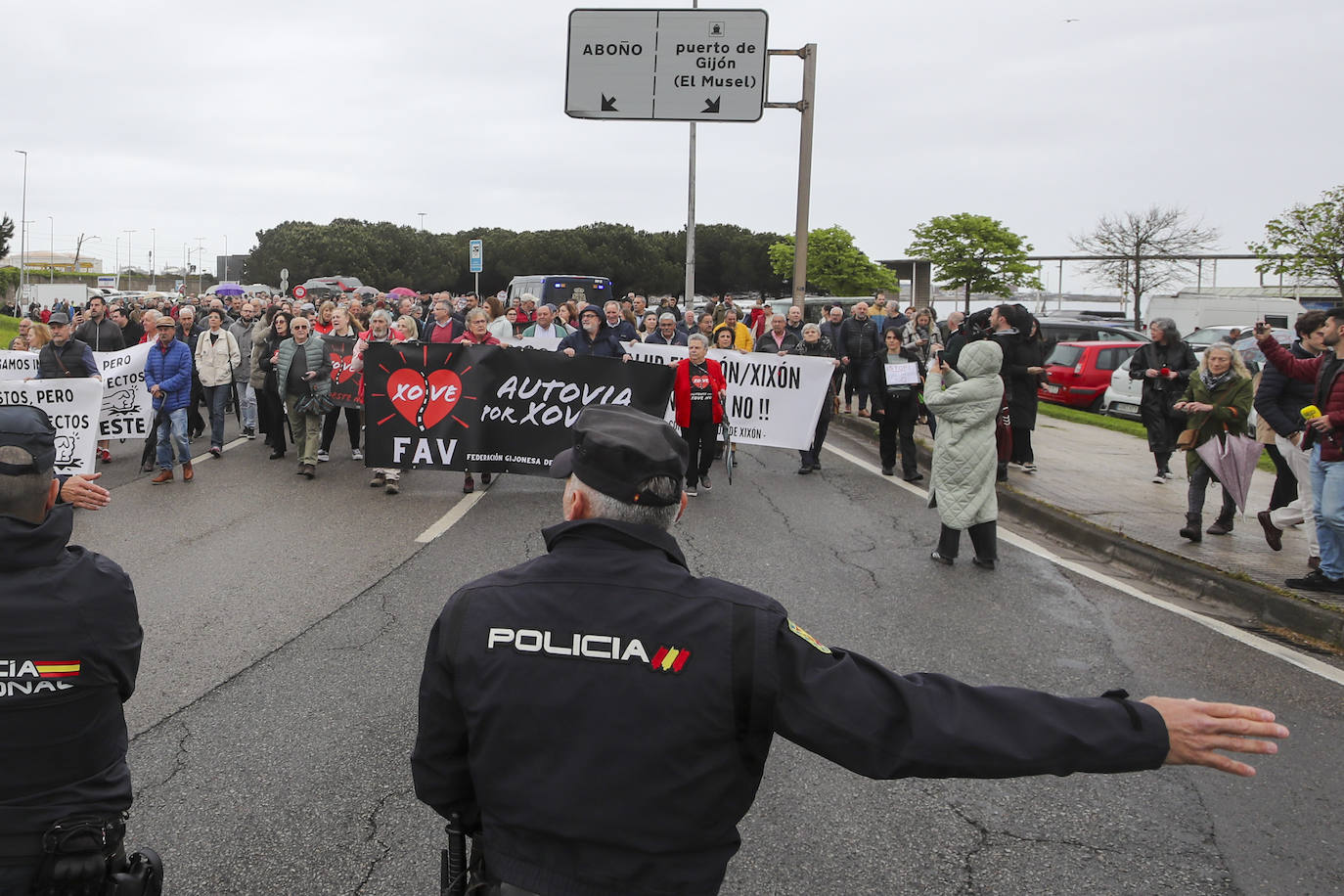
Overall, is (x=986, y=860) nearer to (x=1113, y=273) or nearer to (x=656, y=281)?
(x=1113, y=273)

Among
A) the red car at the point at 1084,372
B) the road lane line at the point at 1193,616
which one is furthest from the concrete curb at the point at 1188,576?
the red car at the point at 1084,372

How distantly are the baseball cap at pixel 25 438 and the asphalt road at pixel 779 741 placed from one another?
1.62 m

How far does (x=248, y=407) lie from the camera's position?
47.0ft

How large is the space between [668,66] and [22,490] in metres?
14.1

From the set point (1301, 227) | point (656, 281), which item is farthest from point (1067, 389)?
point (656, 281)

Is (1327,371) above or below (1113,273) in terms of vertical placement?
below

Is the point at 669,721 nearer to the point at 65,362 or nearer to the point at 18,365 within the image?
the point at 65,362

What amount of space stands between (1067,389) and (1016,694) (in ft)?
67.1

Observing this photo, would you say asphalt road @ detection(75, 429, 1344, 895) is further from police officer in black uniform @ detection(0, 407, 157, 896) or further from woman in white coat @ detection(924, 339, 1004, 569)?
police officer in black uniform @ detection(0, 407, 157, 896)

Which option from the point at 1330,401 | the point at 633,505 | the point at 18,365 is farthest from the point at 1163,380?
the point at 18,365

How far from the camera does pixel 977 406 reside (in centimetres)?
768

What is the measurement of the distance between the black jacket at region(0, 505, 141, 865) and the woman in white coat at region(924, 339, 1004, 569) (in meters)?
6.15

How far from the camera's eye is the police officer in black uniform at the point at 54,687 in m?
2.32

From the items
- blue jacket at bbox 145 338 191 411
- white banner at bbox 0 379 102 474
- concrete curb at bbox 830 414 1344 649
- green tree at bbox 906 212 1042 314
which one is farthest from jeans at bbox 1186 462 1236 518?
green tree at bbox 906 212 1042 314
